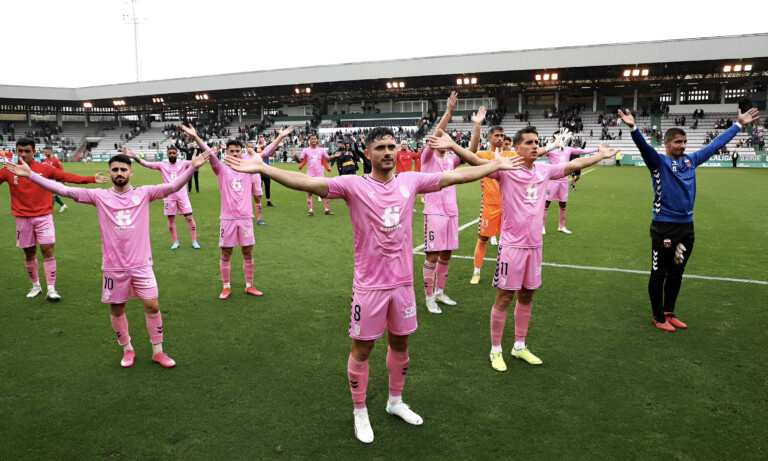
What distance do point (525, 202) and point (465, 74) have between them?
47152 millimetres

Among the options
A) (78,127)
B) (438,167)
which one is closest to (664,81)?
(438,167)

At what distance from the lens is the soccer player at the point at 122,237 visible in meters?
4.76

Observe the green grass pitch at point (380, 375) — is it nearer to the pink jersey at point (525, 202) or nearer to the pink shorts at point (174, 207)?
the pink jersey at point (525, 202)

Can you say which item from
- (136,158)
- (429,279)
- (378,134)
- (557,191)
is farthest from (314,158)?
(378,134)

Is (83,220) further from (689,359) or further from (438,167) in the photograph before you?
(689,359)

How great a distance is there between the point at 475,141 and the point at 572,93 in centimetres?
5789

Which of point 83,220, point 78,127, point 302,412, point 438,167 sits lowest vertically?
point 302,412

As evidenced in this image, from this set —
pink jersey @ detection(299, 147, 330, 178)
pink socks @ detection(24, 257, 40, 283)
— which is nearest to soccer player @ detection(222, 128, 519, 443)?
pink socks @ detection(24, 257, 40, 283)

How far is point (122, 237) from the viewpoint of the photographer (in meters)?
4.81

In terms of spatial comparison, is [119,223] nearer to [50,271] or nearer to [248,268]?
[248,268]

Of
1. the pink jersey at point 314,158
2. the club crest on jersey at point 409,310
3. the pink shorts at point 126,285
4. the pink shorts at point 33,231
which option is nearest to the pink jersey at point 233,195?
the pink shorts at point 126,285

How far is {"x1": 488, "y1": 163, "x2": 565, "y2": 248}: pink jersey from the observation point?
477cm

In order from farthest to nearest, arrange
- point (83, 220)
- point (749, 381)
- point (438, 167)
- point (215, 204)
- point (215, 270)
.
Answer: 1. point (215, 204)
2. point (83, 220)
3. point (215, 270)
4. point (438, 167)
5. point (749, 381)

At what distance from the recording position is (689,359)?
511cm
